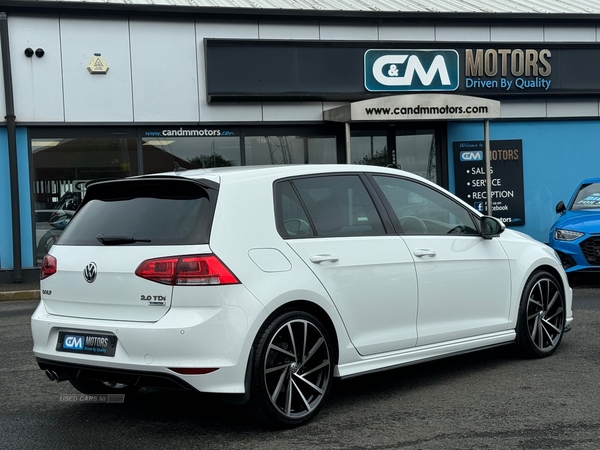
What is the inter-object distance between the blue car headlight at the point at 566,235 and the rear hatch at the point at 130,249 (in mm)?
8088

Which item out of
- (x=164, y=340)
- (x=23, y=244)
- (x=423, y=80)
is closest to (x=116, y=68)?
(x=23, y=244)

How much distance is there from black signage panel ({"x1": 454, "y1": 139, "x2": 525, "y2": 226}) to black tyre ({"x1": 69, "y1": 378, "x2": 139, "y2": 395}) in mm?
12194

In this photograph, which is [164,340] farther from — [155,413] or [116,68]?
[116,68]

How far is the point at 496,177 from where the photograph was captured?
1697 centimetres

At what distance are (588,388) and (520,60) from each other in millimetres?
12364

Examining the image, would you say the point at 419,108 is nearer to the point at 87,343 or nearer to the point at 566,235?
the point at 566,235

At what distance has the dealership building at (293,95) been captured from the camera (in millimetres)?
14648

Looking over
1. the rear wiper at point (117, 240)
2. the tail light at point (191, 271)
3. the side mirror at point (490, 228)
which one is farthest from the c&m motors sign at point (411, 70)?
Result: the tail light at point (191, 271)

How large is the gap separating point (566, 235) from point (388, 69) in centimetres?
595

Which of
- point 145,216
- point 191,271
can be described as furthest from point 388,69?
point 191,271

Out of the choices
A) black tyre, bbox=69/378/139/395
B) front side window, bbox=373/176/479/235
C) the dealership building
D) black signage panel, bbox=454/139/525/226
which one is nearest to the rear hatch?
black tyre, bbox=69/378/139/395

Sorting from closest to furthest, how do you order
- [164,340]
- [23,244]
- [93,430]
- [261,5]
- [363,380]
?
1. [164,340]
2. [93,430]
3. [363,380]
4. [23,244]
5. [261,5]

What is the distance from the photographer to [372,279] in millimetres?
5336

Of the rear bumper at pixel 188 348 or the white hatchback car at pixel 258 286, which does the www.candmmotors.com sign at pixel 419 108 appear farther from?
the rear bumper at pixel 188 348
